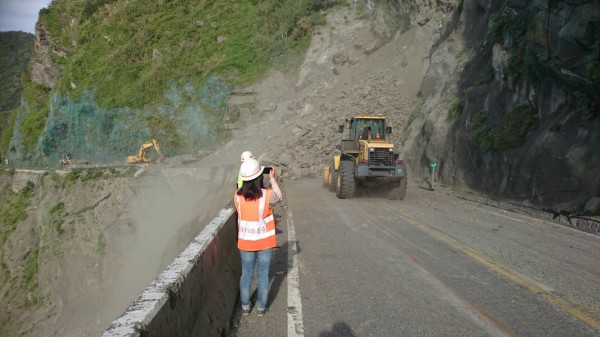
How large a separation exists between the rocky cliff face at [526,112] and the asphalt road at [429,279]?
8.29 ft

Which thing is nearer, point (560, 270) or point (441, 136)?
point (560, 270)

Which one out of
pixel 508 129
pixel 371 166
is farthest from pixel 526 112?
pixel 371 166

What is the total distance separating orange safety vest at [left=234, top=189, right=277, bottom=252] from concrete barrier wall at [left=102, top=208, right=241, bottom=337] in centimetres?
38

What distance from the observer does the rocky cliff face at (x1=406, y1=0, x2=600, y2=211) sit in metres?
12.5

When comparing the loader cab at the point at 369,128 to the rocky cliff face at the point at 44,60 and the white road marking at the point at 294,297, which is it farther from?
the rocky cliff face at the point at 44,60

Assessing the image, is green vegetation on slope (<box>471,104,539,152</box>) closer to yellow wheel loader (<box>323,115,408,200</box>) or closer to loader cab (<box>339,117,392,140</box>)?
yellow wheel loader (<box>323,115,408,200</box>)

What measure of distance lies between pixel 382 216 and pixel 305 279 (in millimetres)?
6123

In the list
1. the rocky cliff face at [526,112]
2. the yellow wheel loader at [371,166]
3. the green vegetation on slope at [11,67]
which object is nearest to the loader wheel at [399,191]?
the yellow wheel loader at [371,166]

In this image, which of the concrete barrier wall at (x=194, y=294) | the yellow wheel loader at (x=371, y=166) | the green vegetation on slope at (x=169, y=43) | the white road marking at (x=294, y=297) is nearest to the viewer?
the concrete barrier wall at (x=194, y=294)

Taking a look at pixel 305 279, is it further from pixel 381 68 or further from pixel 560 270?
pixel 381 68

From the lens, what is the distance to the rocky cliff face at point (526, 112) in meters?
12.5

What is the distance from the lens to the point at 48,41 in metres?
52.4

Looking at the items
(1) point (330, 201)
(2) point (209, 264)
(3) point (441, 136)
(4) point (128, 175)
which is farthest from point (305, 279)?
(4) point (128, 175)

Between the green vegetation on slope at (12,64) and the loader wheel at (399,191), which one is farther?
the green vegetation on slope at (12,64)
